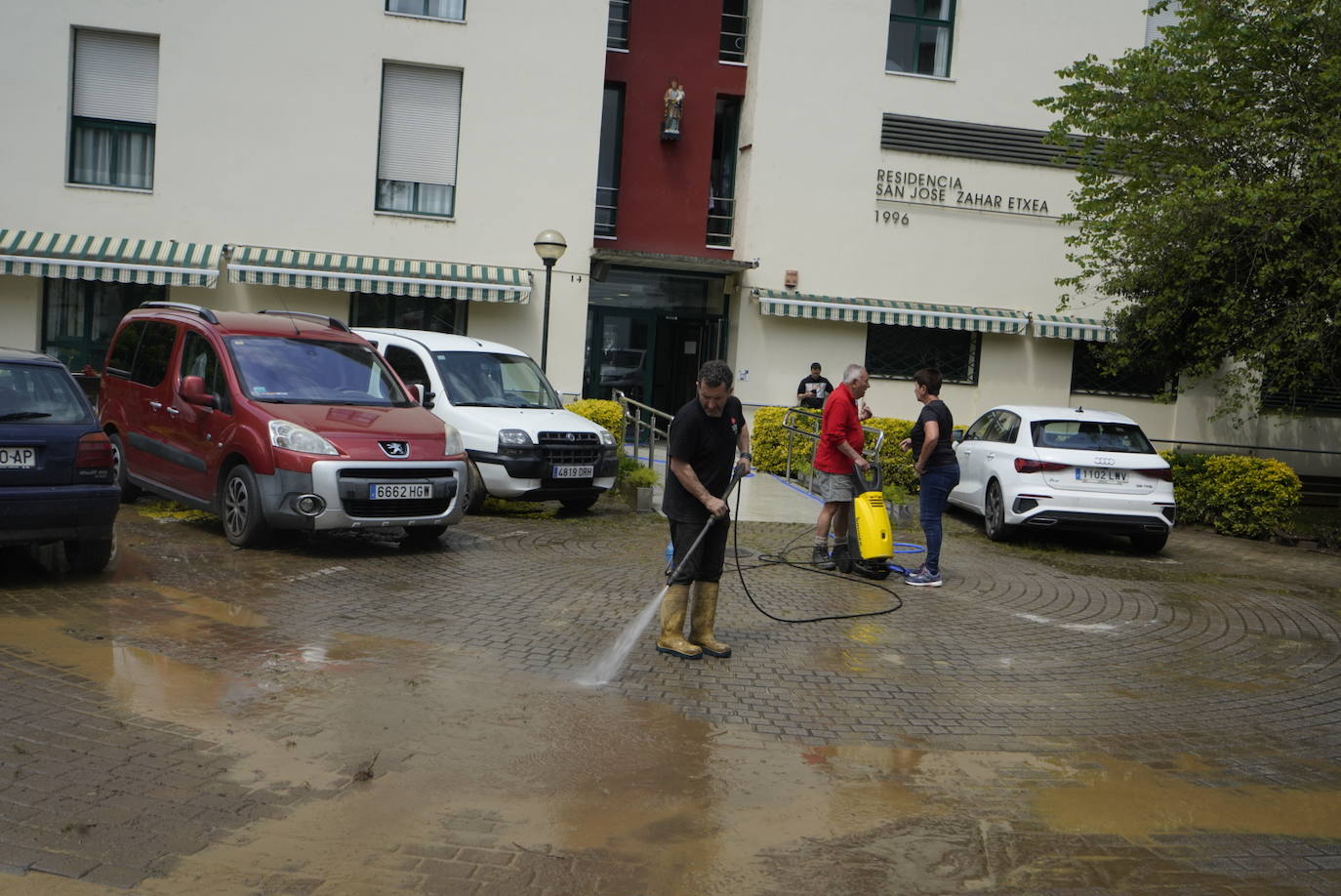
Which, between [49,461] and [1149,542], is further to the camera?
[1149,542]

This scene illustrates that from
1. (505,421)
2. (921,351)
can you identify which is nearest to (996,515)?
(505,421)

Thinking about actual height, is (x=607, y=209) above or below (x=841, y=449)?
above

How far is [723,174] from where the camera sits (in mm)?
22281

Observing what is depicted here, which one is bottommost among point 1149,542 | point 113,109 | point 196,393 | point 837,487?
point 1149,542

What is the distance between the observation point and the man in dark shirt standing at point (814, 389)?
64.2ft

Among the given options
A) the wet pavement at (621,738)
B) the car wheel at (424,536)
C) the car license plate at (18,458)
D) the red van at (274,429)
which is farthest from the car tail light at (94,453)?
the car wheel at (424,536)

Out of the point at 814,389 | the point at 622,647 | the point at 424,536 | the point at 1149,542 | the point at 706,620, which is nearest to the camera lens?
the point at 622,647

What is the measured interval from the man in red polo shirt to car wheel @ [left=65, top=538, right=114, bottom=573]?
556cm

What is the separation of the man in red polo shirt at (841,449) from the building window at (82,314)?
13.4m

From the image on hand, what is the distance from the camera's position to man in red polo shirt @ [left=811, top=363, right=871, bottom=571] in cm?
1016

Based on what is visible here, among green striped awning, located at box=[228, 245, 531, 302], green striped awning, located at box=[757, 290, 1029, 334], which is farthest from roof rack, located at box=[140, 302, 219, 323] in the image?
green striped awning, located at box=[757, 290, 1029, 334]

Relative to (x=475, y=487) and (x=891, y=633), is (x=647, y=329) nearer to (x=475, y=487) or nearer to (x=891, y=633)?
(x=475, y=487)

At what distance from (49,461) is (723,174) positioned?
16.0 meters

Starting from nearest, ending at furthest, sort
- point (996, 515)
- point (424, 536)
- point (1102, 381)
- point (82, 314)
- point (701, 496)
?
point (701, 496) → point (424, 536) → point (996, 515) → point (82, 314) → point (1102, 381)
